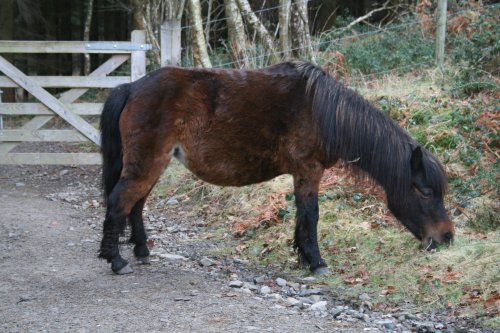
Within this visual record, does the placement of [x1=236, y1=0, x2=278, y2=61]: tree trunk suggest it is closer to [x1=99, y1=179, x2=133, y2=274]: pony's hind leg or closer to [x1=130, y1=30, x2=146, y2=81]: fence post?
[x1=130, y1=30, x2=146, y2=81]: fence post

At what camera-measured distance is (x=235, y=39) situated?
10.4 metres

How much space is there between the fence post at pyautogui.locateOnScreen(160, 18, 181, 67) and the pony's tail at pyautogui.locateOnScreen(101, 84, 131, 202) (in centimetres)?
339

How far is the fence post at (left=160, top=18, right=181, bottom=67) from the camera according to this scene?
29.9ft

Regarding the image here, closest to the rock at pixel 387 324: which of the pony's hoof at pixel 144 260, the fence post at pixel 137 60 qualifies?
the pony's hoof at pixel 144 260

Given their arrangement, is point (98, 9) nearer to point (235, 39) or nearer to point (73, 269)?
point (235, 39)

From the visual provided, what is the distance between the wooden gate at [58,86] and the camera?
9.38 meters

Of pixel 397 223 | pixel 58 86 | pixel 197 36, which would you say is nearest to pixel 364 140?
pixel 397 223

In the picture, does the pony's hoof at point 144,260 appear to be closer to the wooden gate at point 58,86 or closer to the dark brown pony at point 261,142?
the dark brown pony at point 261,142

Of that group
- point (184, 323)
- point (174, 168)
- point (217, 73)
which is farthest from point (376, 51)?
point (184, 323)

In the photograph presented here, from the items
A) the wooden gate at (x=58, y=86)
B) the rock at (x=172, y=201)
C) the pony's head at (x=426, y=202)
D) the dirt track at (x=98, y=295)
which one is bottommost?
the dirt track at (x=98, y=295)

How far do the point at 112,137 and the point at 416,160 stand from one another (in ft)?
9.10

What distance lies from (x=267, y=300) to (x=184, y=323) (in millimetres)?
891

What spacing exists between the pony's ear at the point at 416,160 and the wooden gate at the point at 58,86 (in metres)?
5.06

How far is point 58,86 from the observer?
9391 mm
